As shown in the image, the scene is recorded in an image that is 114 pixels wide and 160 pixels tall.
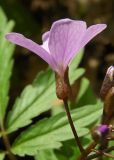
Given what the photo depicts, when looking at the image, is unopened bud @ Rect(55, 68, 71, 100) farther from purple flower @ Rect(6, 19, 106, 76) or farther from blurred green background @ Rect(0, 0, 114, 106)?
blurred green background @ Rect(0, 0, 114, 106)

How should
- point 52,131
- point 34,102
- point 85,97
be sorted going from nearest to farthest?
point 52,131
point 34,102
point 85,97

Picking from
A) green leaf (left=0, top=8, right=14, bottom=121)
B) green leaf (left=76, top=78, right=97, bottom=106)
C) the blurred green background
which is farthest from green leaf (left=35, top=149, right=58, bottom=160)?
the blurred green background

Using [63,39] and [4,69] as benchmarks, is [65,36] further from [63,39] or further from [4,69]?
[4,69]

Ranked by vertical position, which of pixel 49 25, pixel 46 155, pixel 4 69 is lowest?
pixel 46 155

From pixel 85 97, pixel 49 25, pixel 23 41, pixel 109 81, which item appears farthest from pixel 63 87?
pixel 49 25

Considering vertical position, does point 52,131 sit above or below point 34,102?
below

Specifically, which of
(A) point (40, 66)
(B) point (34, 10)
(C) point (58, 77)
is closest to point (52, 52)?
(C) point (58, 77)

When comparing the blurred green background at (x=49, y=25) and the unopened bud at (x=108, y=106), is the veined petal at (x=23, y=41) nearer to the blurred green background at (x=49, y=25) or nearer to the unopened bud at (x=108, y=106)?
the unopened bud at (x=108, y=106)
